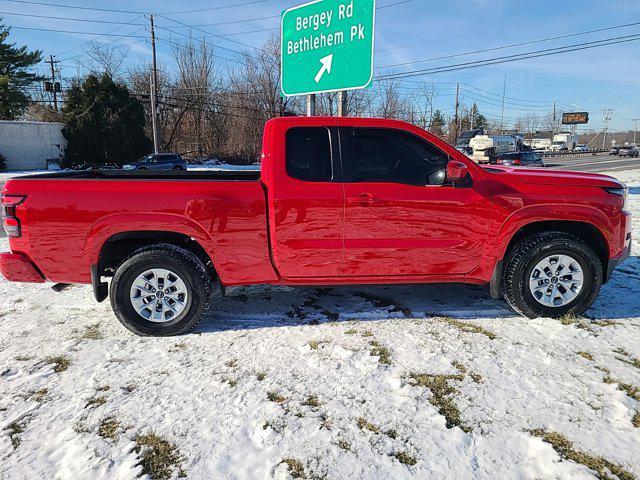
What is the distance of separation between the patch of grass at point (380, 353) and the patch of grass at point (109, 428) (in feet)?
6.05

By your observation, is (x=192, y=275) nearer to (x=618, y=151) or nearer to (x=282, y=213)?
(x=282, y=213)

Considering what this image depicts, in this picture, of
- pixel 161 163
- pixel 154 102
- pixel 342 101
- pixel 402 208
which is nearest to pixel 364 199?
pixel 402 208

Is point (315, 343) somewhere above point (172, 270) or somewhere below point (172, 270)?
below

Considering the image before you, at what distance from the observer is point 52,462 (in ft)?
7.45

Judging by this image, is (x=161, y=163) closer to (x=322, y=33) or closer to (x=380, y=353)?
(x=322, y=33)

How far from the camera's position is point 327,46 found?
252 inches

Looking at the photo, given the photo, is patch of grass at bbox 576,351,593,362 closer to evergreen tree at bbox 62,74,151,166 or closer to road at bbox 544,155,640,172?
road at bbox 544,155,640,172

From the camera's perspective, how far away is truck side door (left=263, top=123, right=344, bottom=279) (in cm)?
372

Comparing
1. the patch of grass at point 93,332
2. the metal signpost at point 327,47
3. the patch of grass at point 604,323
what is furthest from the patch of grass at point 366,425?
the metal signpost at point 327,47

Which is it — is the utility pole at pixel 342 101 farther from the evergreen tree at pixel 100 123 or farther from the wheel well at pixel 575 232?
the evergreen tree at pixel 100 123

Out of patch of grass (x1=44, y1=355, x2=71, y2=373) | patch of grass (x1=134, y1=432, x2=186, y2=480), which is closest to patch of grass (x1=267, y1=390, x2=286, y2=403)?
patch of grass (x1=134, y1=432, x2=186, y2=480)

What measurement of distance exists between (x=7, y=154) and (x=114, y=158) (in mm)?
6903

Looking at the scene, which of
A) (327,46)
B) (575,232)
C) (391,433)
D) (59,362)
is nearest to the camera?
(391,433)

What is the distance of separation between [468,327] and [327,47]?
4.59 metres
